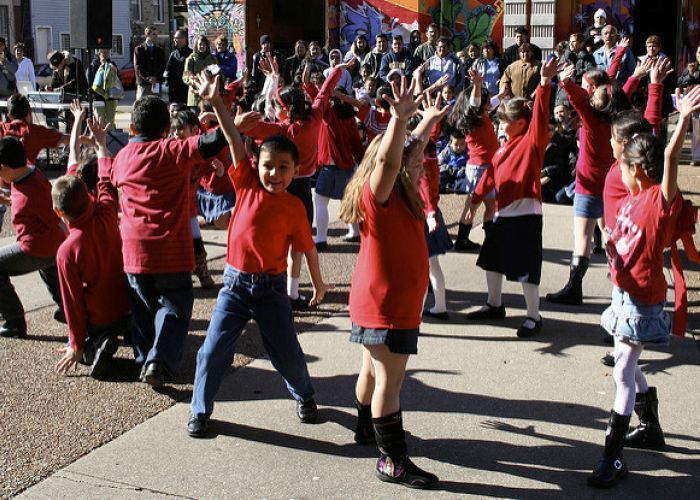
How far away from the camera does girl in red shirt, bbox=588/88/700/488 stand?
13.0 feet

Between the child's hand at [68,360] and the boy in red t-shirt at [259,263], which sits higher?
the boy in red t-shirt at [259,263]

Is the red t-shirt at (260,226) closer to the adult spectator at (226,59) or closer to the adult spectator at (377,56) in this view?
the adult spectator at (377,56)

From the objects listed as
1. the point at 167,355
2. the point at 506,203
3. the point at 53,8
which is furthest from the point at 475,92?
the point at 53,8

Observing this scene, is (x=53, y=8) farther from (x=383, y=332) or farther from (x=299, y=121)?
(x=383, y=332)

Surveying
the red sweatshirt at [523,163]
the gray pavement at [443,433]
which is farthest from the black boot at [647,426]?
the red sweatshirt at [523,163]

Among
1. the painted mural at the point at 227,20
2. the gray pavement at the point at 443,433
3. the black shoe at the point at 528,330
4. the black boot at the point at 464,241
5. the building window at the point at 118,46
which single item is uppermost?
the building window at the point at 118,46

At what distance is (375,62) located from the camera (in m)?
16.3

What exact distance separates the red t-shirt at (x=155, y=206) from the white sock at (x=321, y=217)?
375 centimetres

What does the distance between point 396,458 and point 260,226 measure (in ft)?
4.36

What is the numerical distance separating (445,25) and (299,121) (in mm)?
14576

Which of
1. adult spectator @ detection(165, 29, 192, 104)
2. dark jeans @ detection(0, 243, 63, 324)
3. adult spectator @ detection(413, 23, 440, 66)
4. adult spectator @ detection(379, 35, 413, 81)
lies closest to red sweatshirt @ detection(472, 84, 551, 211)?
dark jeans @ detection(0, 243, 63, 324)

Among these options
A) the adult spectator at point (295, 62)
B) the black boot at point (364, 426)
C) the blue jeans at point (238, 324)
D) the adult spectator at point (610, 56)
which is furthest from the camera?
the adult spectator at point (295, 62)

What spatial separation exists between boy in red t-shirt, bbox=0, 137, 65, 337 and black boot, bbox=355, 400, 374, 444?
2858 millimetres

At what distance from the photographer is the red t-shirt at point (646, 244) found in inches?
158
